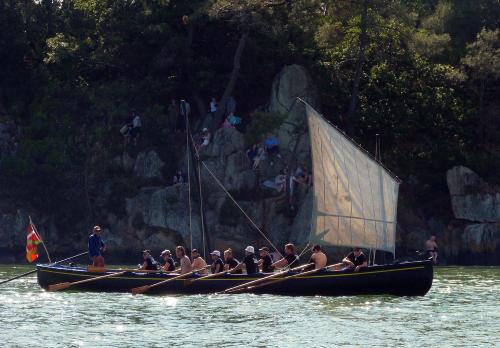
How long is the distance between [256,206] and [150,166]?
5.76 meters

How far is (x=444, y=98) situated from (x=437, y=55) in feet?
9.11

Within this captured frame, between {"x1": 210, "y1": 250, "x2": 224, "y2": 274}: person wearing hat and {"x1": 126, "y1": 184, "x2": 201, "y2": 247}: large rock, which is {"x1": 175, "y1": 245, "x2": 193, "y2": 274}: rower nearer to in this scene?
{"x1": 210, "y1": 250, "x2": 224, "y2": 274}: person wearing hat

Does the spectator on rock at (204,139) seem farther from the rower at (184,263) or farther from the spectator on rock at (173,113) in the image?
the rower at (184,263)

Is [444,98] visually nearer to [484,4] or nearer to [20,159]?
[484,4]

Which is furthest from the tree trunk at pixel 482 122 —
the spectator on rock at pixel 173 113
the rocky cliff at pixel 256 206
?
the spectator on rock at pixel 173 113

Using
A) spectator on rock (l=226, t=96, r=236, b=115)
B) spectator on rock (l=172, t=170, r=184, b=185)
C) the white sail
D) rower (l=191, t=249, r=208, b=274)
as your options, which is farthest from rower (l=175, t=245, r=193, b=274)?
spectator on rock (l=226, t=96, r=236, b=115)

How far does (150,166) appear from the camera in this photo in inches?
2373

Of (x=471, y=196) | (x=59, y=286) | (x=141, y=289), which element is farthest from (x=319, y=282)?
(x=471, y=196)

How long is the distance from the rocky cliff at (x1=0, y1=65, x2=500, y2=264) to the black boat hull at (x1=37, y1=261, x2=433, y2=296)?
1417 cm

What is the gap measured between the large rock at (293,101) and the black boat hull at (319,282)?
17.9 metres

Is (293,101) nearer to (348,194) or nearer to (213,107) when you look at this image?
(213,107)

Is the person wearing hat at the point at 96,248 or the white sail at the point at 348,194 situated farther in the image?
the person wearing hat at the point at 96,248

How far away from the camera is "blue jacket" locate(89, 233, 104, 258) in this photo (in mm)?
42562

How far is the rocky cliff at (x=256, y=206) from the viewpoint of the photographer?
56906mm
